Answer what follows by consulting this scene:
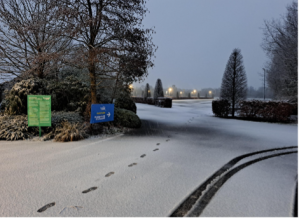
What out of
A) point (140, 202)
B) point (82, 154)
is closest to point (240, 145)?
point (140, 202)

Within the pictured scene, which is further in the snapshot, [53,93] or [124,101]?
[124,101]

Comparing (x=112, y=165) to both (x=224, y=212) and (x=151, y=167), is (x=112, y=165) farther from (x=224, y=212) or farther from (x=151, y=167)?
(x=224, y=212)

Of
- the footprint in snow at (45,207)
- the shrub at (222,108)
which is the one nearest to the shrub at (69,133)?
the footprint in snow at (45,207)

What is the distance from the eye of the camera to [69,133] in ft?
19.0

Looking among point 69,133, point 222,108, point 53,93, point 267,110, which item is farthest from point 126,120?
point 267,110

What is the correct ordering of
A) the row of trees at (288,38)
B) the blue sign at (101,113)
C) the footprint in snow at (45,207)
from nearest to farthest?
the footprint in snow at (45,207), the blue sign at (101,113), the row of trees at (288,38)

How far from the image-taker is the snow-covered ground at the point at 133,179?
7.68ft

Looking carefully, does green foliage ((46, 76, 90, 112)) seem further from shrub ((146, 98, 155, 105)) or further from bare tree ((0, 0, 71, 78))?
shrub ((146, 98, 155, 105))

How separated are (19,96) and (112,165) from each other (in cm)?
573

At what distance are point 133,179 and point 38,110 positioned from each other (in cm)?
449

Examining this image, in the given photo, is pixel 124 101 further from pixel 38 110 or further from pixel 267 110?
pixel 267 110

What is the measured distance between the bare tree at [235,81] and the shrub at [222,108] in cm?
38

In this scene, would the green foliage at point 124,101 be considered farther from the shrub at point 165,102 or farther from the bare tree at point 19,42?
the shrub at point 165,102

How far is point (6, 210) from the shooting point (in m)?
2.26
